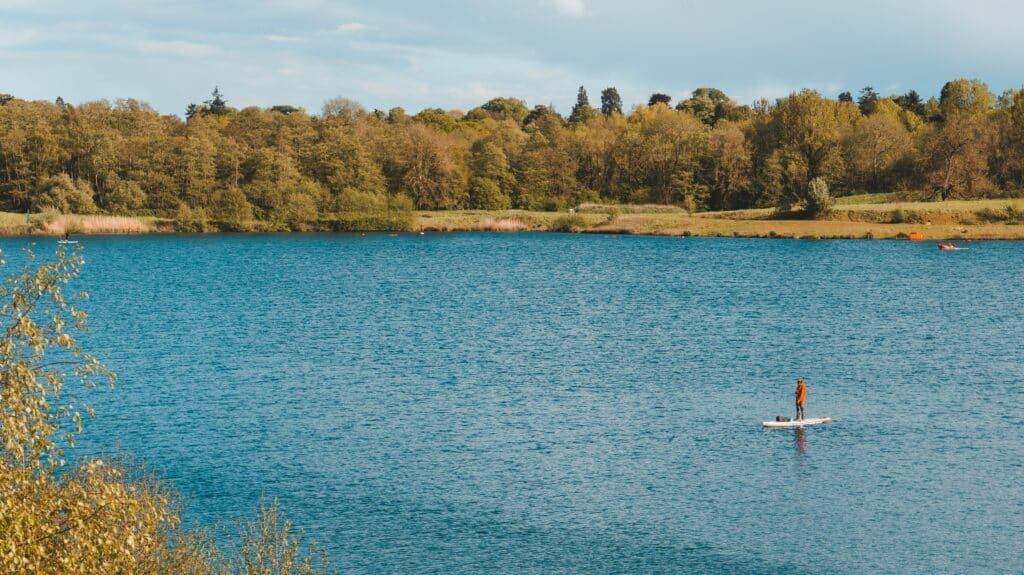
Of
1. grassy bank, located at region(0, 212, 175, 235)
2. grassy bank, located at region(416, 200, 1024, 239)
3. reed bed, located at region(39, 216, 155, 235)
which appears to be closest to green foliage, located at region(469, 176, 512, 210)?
grassy bank, located at region(416, 200, 1024, 239)

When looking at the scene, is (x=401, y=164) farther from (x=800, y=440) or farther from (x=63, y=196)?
(x=800, y=440)

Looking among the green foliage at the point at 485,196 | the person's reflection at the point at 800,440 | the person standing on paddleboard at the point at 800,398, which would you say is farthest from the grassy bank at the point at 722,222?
the person's reflection at the point at 800,440

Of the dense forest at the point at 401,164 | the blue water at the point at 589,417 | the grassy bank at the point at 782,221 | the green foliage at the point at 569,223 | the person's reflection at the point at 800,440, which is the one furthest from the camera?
the green foliage at the point at 569,223

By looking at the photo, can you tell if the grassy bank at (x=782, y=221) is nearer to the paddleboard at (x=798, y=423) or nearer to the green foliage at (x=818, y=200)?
the green foliage at (x=818, y=200)

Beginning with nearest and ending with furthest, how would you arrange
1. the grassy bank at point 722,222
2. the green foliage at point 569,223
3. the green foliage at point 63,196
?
the grassy bank at point 722,222 → the green foliage at point 63,196 → the green foliage at point 569,223

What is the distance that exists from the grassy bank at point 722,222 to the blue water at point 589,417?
46.3 m

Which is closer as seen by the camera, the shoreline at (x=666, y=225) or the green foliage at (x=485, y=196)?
the shoreline at (x=666, y=225)

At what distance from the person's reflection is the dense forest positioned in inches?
4975

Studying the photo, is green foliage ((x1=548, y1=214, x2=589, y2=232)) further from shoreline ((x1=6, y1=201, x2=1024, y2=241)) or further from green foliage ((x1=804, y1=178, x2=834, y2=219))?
green foliage ((x1=804, y1=178, x2=834, y2=219))

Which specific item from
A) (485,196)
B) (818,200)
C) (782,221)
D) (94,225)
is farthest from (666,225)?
(94,225)

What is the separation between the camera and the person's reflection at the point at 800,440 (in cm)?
4660

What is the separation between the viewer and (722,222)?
169500 millimetres

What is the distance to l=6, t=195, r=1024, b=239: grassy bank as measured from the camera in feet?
499

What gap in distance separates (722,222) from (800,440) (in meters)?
124
